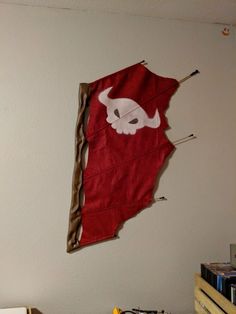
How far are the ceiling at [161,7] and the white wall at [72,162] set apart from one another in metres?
0.04

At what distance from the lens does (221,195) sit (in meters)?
1.96

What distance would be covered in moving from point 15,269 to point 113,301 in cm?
55

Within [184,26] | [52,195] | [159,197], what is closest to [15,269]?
[52,195]

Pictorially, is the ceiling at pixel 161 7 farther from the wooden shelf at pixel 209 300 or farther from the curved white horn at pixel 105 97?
the wooden shelf at pixel 209 300

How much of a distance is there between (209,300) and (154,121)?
3.17 ft

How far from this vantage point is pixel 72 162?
1819mm

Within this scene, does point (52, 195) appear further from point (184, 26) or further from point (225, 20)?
point (225, 20)

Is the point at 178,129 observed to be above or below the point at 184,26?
below

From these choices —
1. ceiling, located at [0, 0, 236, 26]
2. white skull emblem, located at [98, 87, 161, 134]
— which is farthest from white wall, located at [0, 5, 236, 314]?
white skull emblem, located at [98, 87, 161, 134]

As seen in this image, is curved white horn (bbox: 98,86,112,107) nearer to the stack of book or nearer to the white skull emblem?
the white skull emblem

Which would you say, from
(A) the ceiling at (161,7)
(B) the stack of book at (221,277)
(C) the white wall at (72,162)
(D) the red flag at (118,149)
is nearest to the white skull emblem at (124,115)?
(D) the red flag at (118,149)

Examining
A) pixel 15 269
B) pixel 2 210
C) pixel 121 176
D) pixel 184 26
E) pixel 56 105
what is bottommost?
pixel 15 269

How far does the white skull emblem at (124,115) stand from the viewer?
1850mm

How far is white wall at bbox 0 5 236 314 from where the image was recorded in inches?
69.8
